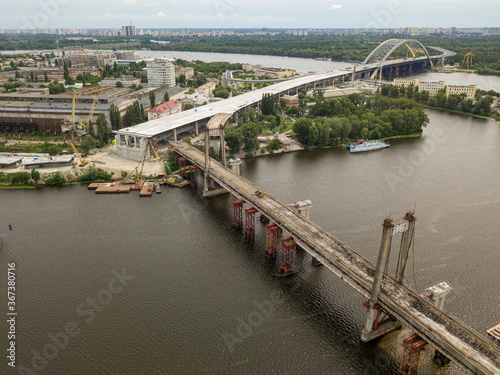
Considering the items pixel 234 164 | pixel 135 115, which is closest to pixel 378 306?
pixel 234 164

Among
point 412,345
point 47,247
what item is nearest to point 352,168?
point 412,345

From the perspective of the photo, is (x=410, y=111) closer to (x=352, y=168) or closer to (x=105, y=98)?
(x=352, y=168)

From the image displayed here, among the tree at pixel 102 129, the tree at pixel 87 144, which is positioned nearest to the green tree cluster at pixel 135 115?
the tree at pixel 102 129

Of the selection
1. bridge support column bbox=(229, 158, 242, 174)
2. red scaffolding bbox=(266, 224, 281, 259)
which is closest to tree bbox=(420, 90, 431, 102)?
bridge support column bbox=(229, 158, 242, 174)

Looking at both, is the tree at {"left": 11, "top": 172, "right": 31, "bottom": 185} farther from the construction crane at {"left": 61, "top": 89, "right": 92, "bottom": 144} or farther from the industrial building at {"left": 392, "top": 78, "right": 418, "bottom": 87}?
the industrial building at {"left": 392, "top": 78, "right": 418, "bottom": 87}

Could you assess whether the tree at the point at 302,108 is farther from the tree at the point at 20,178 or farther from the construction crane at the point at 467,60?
the construction crane at the point at 467,60

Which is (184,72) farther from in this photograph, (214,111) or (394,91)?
(394,91)
